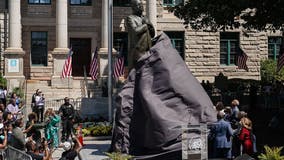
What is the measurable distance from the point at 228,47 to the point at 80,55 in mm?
11580

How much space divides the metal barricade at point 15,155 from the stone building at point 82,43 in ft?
73.3

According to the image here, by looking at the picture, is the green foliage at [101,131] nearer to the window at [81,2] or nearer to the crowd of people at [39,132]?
the crowd of people at [39,132]

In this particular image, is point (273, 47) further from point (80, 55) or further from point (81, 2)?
point (81, 2)

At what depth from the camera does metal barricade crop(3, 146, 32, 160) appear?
1121 centimetres

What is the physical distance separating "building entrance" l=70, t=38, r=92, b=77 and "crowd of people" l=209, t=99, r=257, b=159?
90.8 feet

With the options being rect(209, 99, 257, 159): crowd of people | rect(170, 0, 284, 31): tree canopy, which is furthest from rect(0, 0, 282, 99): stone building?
rect(209, 99, 257, 159): crowd of people

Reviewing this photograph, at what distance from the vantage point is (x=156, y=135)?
13.0m

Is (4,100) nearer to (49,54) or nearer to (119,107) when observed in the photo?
(49,54)

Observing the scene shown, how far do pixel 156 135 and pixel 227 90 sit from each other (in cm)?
2439

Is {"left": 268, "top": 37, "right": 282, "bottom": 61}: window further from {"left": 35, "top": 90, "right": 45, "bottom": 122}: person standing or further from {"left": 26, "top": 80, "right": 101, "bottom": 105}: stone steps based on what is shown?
{"left": 35, "top": 90, "right": 45, "bottom": 122}: person standing

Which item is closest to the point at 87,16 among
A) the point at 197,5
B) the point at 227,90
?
the point at 227,90

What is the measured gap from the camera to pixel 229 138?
14180 mm

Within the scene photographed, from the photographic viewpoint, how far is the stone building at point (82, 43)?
124 feet

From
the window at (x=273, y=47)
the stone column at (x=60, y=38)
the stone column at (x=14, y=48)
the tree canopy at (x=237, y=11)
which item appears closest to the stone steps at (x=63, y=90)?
the stone column at (x=14, y=48)
